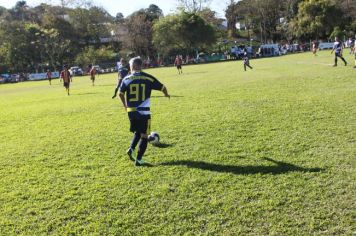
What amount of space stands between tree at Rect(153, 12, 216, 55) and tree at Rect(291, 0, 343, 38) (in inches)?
577

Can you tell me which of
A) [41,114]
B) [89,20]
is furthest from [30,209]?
[89,20]

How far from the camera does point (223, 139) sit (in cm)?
830

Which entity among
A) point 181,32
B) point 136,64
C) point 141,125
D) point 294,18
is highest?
point 294,18

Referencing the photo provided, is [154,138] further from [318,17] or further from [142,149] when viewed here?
[318,17]

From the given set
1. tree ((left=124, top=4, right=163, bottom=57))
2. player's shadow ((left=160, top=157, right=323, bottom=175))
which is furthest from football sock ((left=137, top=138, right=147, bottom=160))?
tree ((left=124, top=4, right=163, bottom=57))

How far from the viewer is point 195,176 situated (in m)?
6.12

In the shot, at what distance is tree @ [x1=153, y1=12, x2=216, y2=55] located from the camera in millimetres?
62031

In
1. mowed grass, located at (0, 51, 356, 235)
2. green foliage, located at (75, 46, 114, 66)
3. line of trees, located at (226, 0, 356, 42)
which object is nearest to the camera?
mowed grass, located at (0, 51, 356, 235)

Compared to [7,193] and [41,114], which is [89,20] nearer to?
[41,114]

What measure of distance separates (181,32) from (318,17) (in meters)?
21.7

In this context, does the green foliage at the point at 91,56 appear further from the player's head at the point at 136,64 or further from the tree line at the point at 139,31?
the player's head at the point at 136,64

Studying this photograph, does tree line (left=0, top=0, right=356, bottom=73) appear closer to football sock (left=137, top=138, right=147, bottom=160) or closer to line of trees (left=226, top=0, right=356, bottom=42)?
line of trees (left=226, top=0, right=356, bottom=42)

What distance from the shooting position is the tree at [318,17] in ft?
198

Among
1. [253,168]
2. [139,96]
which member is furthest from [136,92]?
[253,168]
